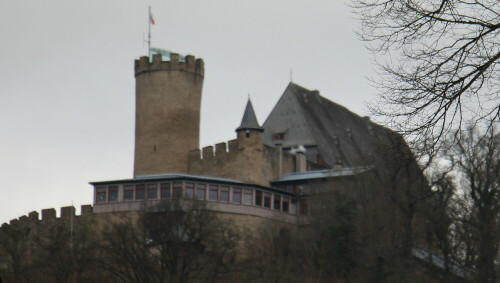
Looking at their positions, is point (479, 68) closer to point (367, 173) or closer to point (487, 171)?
point (487, 171)

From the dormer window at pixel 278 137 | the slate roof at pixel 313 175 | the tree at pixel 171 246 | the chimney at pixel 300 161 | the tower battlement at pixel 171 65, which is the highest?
the tower battlement at pixel 171 65

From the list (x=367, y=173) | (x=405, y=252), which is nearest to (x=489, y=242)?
(x=405, y=252)

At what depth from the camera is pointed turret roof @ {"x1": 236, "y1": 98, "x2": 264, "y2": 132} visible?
62000 mm

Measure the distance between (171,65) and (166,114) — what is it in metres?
3.22

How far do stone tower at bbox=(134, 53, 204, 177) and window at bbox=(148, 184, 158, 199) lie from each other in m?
5.75

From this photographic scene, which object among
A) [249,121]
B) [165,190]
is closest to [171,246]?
[165,190]

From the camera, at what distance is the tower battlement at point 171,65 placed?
2559 inches

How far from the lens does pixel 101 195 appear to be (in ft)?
190

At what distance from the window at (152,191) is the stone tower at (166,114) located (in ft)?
18.9

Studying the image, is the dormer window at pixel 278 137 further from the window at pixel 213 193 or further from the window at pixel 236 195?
the window at pixel 213 193

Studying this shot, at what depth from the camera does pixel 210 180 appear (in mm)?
57000

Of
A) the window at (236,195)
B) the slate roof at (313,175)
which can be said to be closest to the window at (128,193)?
the window at (236,195)

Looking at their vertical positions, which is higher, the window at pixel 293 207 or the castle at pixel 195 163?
the castle at pixel 195 163

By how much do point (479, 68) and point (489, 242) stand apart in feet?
103
